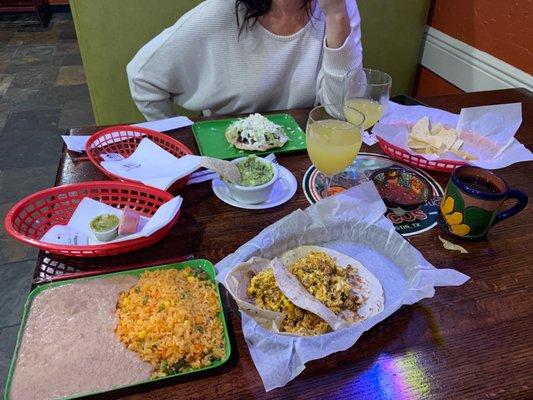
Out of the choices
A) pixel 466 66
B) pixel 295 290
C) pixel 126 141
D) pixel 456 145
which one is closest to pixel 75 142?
pixel 126 141

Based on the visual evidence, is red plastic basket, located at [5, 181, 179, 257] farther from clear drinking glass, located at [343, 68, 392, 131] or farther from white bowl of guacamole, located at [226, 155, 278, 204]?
clear drinking glass, located at [343, 68, 392, 131]

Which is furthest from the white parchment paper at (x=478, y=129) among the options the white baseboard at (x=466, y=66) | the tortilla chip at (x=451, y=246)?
the white baseboard at (x=466, y=66)

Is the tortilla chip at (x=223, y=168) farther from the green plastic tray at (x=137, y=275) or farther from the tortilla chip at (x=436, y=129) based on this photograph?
the tortilla chip at (x=436, y=129)

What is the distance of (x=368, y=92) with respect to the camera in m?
1.41

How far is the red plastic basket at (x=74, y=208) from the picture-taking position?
0.93 m

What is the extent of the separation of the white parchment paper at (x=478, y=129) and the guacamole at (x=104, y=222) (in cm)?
85

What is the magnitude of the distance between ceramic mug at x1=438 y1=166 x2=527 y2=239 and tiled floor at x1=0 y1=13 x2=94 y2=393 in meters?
1.82

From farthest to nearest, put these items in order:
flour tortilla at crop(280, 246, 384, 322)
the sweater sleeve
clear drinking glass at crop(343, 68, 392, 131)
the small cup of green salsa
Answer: the sweater sleeve
clear drinking glass at crop(343, 68, 392, 131)
the small cup of green salsa
flour tortilla at crop(280, 246, 384, 322)

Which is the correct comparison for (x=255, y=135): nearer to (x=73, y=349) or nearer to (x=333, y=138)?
(x=333, y=138)

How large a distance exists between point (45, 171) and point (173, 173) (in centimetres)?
229

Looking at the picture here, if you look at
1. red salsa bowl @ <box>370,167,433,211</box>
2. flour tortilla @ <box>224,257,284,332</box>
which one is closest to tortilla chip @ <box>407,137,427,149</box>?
red salsa bowl @ <box>370,167,433,211</box>

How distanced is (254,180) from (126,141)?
51 centimetres

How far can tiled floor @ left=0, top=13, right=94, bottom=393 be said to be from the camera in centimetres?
215

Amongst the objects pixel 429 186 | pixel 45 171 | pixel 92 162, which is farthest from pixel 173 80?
pixel 45 171
